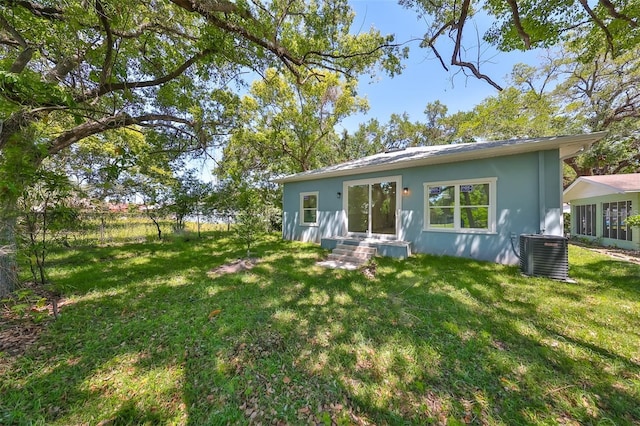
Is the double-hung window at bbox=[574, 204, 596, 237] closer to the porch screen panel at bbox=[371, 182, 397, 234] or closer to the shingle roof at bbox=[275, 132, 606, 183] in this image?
the shingle roof at bbox=[275, 132, 606, 183]

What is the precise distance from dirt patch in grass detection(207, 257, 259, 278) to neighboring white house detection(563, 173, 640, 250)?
12.1 meters

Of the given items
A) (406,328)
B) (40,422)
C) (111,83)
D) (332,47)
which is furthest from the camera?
(332,47)

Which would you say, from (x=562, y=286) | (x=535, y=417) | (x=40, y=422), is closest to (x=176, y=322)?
(x=40, y=422)

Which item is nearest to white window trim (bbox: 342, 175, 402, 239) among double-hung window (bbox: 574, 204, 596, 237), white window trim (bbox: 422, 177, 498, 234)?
white window trim (bbox: 422, 177, 498, 234)

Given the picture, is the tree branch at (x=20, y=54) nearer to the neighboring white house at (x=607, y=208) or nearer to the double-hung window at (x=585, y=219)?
the neighboring white house at (x=607, y=208)

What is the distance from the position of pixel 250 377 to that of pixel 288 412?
51cm

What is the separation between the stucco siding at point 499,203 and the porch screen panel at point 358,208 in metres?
0.46

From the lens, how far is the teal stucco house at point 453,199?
5023mm

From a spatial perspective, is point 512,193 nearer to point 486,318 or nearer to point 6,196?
point 486,318

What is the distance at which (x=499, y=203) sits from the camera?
18.2 feet

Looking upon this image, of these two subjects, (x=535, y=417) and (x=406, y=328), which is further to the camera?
(x=406, y=328)

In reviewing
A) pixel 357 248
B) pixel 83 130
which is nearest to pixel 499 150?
pixel 357 248

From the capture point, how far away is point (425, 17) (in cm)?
579

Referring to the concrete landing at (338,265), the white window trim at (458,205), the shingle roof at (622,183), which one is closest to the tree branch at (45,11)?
the concrete landing at (338,265)
